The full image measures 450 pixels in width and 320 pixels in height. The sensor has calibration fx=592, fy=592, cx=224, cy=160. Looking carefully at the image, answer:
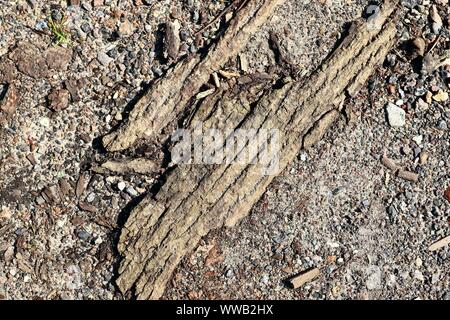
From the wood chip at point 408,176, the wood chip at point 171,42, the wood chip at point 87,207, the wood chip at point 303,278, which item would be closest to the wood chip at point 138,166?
the wood chip at point 87,207

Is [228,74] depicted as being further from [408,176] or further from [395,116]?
[408,176]

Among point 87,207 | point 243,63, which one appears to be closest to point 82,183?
point 87,207

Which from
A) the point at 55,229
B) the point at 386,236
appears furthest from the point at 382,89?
the point at 55,229

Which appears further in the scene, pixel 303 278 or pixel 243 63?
pixel 243 63

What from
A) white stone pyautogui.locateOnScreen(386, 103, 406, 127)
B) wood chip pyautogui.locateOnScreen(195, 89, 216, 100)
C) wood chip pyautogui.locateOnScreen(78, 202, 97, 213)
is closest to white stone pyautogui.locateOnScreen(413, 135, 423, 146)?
white stone pyautogui.locateOnScreen(386, 103, 406, 127)

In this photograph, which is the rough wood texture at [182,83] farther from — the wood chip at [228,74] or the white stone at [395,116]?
the white stone at [395,116]

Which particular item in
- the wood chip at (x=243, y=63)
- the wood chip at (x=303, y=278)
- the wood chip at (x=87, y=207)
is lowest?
the wood chip at (x=303, y=278)
